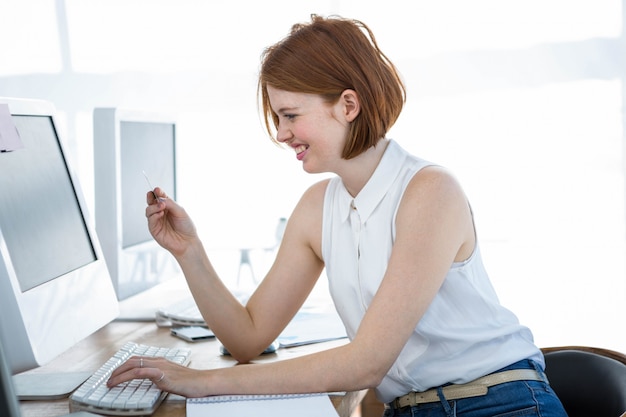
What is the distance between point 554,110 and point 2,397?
472cm

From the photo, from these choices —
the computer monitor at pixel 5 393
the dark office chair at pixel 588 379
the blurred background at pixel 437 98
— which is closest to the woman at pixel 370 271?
the dark office chair at pixel 588 379

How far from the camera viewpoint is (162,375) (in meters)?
1.23

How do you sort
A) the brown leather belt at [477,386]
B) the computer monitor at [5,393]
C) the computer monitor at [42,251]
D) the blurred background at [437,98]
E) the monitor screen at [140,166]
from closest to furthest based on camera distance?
the computer monitor at [5,393] < the computer monitor at [42,251] < the brown leather belt at [477,386] < the monitor screen at [140,166] < the blurred background at [437,98]

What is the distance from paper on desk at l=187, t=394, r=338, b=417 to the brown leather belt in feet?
0.80

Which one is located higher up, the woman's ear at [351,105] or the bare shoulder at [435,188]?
the woman's ear at [351,105]

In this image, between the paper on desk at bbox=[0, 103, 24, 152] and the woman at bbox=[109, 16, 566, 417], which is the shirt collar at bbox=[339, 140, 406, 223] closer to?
the woman at bbox=[109, 16, 566, 417]

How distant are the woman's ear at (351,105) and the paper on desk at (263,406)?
0.52 meters

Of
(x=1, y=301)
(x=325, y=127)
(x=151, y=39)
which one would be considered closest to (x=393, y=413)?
(x=325, y=127)

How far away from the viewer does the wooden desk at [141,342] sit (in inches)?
49.4

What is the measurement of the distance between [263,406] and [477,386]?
16.4 inches

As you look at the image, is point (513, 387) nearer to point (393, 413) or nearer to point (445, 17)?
point (393, 413)

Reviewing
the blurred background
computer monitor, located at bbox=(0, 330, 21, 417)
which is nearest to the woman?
computer monitor, located at bbox=(0, 330, 21, 417)

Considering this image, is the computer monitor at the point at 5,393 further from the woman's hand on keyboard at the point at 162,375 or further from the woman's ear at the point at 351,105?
the woman's ear at the point at 351,105

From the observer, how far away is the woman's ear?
1.43m
